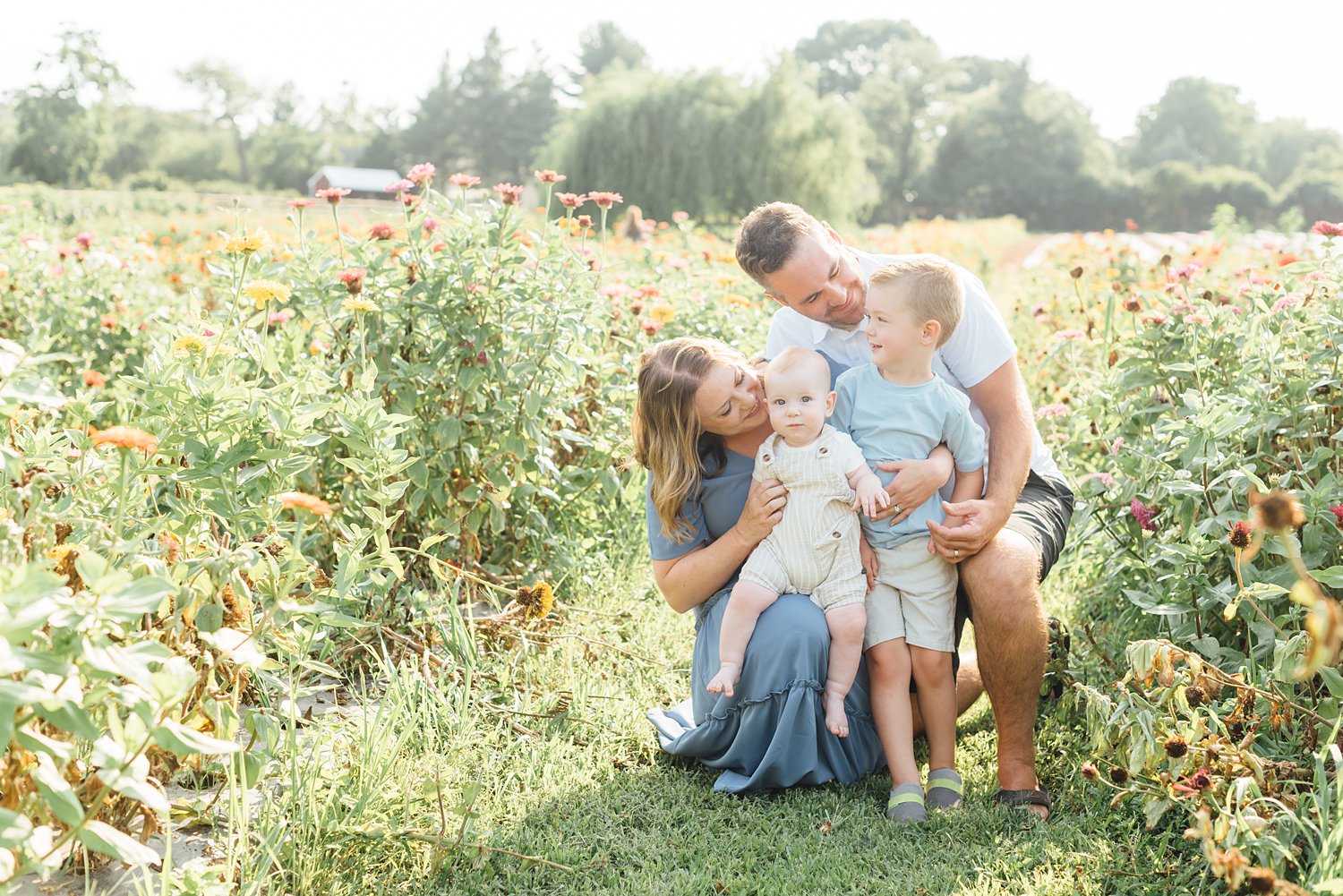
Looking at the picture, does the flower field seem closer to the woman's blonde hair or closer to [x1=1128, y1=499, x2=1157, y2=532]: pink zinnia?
[x1=1128, y1=499, x2=1157, y2=532]: pink zinnia

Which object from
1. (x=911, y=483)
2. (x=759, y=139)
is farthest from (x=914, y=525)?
(x=759, y=139)

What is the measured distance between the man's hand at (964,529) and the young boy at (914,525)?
0.02 meters

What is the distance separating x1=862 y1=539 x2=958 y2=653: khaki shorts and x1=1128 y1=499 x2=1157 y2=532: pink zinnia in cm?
51

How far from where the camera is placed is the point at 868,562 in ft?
7.89

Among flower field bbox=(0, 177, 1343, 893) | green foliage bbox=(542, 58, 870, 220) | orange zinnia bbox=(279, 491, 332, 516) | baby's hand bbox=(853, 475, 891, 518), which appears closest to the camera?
flower field bbox=(0, 177, 1343, 893)

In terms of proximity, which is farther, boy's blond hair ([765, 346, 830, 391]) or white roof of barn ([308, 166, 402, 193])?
white roof of barn ([308, 166, 402, 193])

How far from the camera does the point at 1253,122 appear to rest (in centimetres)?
6644

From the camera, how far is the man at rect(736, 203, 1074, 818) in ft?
7.64

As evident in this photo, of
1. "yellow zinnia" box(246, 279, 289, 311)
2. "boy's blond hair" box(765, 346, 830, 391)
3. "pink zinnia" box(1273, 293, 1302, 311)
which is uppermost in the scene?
"pink zinnia" box(1273, 293, 1302, 311)

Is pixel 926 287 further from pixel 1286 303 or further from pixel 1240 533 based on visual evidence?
pixel 1286 303

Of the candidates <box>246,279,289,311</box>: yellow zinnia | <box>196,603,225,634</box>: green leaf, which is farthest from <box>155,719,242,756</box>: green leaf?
<box>246,279,289,311</box>: yellow zinnia

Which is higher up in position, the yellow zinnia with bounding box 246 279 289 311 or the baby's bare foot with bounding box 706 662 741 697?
the yellow zinnia with bounding box 246 279 289 311

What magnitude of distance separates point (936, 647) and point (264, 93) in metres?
68.5

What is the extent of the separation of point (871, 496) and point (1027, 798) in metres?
0.76
